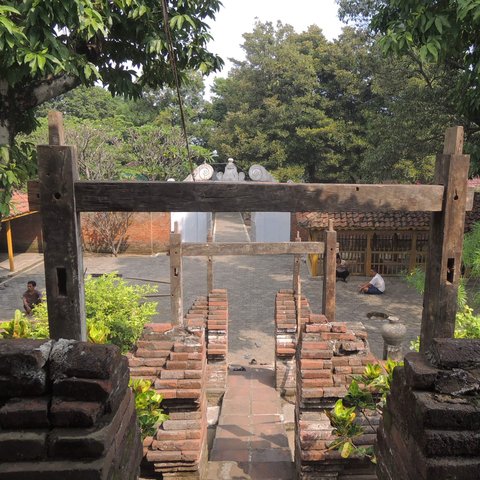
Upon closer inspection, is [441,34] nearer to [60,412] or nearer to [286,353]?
[286,353]

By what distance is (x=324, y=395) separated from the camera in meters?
4.19

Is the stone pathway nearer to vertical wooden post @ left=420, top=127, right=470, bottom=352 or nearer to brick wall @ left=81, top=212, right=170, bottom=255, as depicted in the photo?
vertical wooden post @ left=420, top=127, right=470, bottom=352

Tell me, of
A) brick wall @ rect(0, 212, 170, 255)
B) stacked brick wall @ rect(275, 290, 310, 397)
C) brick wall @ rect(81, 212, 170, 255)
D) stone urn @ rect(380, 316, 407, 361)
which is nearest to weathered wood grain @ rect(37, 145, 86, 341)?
stacked brick wall @ rect(275, 290, 310, 397)

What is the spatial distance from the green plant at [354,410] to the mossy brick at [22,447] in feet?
6.99

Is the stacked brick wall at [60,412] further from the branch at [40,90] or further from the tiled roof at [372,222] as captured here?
the tiled roof at [372,222]

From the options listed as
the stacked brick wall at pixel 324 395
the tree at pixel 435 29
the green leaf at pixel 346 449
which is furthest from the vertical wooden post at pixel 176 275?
the tree at pixel 435 29

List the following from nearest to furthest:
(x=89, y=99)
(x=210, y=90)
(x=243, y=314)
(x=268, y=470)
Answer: (x=268, y=470)
(x=243, y=314)
(x=210, y=90)
(x=89, y=99)

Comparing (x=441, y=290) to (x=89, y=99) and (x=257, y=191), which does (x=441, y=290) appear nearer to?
(x=257, y=191)

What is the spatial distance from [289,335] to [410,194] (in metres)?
5.01

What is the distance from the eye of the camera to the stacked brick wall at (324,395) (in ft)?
12.5

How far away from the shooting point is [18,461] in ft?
6.40

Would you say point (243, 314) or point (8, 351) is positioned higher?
point (8, 351)

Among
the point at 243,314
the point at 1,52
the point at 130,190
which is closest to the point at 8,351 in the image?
the point at 130,190

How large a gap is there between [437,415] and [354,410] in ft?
5.44
